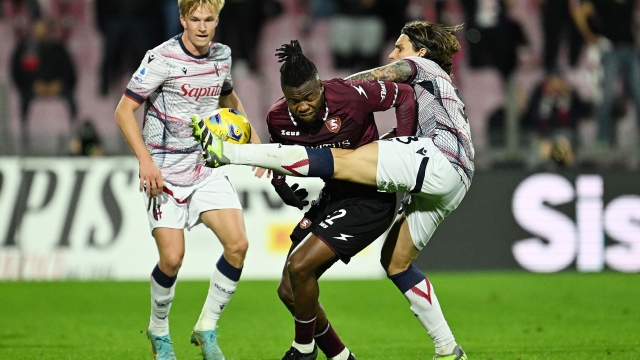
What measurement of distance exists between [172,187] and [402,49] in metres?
1.84

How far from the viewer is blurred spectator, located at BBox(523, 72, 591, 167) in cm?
1313

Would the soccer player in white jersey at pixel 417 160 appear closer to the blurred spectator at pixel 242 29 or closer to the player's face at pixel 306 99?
the player's face at pixel 306 99

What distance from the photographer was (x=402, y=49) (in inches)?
240

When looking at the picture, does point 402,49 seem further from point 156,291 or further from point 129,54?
point 129,54

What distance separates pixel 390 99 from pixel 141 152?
1660 millimetres

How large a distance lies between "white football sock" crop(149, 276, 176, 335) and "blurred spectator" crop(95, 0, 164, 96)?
8.05 m

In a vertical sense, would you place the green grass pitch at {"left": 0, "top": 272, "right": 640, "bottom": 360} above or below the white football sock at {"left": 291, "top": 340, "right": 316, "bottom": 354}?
below

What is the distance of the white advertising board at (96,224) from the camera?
11578 millimetres

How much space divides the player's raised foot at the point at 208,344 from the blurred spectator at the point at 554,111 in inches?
307

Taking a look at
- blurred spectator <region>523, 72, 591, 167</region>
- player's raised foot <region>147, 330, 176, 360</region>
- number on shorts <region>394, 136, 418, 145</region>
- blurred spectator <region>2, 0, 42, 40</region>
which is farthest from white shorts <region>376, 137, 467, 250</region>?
blurred spectator <region>2, 0, 42, 40</region>

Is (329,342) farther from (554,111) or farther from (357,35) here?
(357,35)

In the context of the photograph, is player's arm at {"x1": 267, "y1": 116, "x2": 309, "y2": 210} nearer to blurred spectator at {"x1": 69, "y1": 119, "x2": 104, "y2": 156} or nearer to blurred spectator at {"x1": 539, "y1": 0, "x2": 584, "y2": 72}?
blurred spectator at {"x1": 69, "y1": 119, "x2": 104, "y2": 156}

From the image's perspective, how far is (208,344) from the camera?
6074 millimetres

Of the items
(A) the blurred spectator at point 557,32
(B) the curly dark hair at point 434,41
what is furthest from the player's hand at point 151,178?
(A) the blurred spectator at point 557,32
